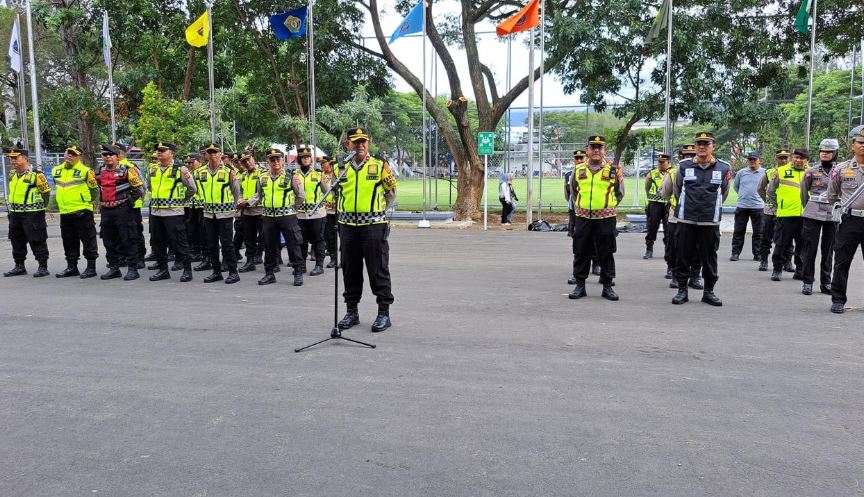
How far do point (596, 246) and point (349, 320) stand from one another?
3.61m

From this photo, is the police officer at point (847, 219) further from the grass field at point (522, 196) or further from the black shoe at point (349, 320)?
the grass field at point (522, 196)

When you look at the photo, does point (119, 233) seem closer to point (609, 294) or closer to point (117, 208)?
point (117, 208)

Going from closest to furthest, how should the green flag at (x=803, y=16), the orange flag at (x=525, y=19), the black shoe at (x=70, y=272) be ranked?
the black shoe at (x=70, y=272) < the green flag at (x=803, y=16) < the orange flag at (x=525, y=19)

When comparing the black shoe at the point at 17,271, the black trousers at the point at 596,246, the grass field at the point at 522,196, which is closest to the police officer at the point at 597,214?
the black trousers at the point at 596,246

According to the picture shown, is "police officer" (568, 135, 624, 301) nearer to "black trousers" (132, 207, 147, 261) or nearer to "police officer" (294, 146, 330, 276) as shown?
"police officer" (294, 146, 330, 276)

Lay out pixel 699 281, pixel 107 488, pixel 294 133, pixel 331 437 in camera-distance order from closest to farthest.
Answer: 1. pixel 107 488
2. pixel 331 437
3. pixel 699 281
4. pixel 294 133

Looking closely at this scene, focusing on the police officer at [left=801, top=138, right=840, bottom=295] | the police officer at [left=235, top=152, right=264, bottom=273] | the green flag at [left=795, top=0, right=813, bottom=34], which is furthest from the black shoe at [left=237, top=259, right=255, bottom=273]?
the green flag at [left=795, top=0, right=813, bottom=34]

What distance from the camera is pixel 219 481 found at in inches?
143

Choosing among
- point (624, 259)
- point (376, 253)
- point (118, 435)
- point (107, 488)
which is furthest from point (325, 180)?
point (107, 488)

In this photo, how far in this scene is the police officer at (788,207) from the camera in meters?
10.1

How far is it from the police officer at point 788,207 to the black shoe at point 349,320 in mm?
6574

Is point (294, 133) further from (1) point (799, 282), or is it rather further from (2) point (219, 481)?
(2) point (219, 481)

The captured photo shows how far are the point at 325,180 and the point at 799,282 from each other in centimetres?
727

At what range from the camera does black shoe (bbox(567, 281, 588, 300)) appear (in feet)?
28.6
